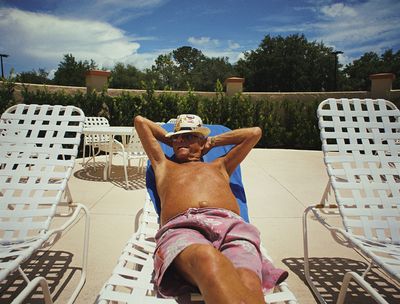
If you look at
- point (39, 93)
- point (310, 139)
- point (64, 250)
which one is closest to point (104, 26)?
point (39, 93)

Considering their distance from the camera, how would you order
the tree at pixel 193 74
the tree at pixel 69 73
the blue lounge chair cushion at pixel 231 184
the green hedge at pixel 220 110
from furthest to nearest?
1. the tree at pixel 193 74
2. the tree at pixel 69 73
3. the green hedge at pixel 220 110
4. the blue lounge chair cushion at pixel 231 184

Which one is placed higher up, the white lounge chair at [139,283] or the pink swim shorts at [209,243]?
the pink swim shorts at [209,243]

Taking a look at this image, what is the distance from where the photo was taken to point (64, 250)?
8.98ft

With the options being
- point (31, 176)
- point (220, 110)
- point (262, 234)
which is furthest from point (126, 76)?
point (31, 176)

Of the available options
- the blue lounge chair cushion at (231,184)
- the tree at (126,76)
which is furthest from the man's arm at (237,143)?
the tree at (126,76)

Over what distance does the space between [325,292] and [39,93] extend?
885 cm

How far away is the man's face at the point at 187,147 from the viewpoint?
2.30m

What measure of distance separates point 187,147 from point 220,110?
7.90 metres

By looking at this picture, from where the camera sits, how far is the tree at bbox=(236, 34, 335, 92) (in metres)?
39.7

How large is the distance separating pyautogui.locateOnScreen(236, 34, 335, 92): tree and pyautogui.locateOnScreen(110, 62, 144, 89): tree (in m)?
17.7

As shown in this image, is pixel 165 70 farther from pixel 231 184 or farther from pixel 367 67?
pixel 231 184

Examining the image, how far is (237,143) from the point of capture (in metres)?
2.47

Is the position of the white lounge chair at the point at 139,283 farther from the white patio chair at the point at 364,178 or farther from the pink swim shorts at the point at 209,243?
the white patio chair at the point at 364,178

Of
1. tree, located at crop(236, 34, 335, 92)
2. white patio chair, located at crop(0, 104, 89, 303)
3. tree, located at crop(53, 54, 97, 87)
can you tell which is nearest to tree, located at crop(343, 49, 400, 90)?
tree, located at crop(236, 34, 335, 92)
